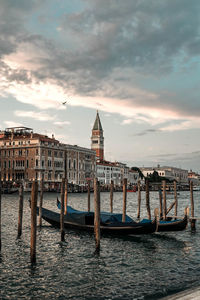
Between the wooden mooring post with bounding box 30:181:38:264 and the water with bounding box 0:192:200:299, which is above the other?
the wooden mooring post with bounding box 30:181:38:264

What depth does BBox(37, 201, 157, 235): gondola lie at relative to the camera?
1597 centimetres

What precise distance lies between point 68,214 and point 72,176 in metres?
67.1

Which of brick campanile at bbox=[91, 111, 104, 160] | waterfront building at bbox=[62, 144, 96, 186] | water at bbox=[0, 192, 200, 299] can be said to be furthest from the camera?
brick campanile at bbox=[91, 111, 104, 160]

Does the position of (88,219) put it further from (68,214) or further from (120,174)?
(120,174)

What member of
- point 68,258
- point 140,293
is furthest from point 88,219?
point 140,293

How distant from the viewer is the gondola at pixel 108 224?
15973 millimetres

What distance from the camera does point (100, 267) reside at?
11.6m

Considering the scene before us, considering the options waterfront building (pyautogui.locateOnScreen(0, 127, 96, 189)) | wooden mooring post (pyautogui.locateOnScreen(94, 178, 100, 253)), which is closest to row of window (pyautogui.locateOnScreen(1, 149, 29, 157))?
waterfront building (pyautogui.locateOnScreen(0, 127, 96, 189))

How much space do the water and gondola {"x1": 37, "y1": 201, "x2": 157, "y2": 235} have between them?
445mm

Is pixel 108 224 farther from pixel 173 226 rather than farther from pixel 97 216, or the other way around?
pixel 97 216

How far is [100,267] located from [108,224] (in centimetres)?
539

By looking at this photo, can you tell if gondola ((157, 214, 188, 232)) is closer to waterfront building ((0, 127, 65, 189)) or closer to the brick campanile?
waterfront building ((0, 127, 65, 189))

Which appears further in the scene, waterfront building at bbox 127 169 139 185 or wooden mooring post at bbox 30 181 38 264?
waterfront building at bbox 127 169 139 185

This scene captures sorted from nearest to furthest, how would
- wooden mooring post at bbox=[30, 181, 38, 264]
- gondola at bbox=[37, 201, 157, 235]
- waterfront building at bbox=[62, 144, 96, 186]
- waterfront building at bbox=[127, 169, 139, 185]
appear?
wooden mooring post at bbox=[30, 181, 38, 264] < gondola at bbox=[37, 201, 157, 235] < waterfront building at bbox=[62, 144, 96, 186] < waterfront building at bbox=[127, 169, 139, 185]
